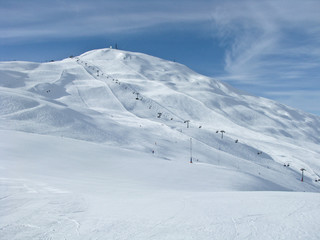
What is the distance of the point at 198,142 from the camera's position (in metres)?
30.9

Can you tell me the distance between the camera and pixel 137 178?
13.1 m

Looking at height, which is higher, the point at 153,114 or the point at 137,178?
the point at 153,114

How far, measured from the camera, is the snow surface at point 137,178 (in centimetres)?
539

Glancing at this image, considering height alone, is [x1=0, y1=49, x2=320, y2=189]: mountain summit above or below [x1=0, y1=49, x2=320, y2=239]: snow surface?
above

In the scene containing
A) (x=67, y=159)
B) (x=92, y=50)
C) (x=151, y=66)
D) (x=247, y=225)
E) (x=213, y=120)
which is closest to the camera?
(x=247, y=225)

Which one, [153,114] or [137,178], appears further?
[153,114]

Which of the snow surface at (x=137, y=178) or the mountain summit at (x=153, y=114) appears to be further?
the mountain summit at (x=153, y=114)

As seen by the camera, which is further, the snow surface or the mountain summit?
the mountain summit

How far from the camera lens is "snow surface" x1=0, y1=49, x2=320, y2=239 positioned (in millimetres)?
5391

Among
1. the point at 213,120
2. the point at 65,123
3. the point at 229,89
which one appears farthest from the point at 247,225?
the point at 229,89

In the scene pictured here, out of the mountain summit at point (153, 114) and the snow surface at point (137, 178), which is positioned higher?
the mountain summit at point (153, 114)

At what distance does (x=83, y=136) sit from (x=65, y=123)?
345 centimetres

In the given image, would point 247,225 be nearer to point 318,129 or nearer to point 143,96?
point 143,96

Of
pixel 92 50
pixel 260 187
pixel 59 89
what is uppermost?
pixel 92 50
